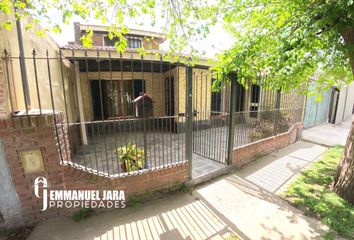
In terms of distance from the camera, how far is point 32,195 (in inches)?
94.3

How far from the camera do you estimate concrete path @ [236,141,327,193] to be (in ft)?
12.7

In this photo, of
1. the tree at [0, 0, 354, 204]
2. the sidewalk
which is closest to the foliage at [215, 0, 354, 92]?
the tree at [0, 0, 354, 204]

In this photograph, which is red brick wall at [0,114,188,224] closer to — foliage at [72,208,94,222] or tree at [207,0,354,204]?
foliage at [72,208,94,222]

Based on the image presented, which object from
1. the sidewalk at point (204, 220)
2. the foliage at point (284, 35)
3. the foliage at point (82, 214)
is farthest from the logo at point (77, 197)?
the foliage at point (284, 35)

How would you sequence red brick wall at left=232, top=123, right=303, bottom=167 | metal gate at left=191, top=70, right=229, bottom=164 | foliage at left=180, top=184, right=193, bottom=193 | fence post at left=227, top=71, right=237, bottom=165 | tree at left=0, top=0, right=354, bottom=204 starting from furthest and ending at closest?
red brick wall at left=232, top=123, right=303, bottom=167 → metal gate at left=191, top=70, right=229, bottom=164 → fence post at left=227, top=71, right=237, bottom=165 → foliage at left=180, top=184, right=193, bottom=193 → tree at left=0, top=0, right=354, bottom=204

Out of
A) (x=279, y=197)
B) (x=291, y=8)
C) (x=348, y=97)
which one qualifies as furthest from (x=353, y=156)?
(x=348, y=97)

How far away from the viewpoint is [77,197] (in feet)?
8.57

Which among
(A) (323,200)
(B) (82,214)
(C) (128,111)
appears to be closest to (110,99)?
(C) (128,111)

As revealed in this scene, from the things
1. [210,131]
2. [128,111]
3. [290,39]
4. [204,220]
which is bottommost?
[204,220]

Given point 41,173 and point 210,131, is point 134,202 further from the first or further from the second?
point 210,131

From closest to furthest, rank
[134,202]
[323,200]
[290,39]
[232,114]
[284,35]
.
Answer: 1. [290,39]
2. [284,35]
3. [134,202]
4. [323,200]
5. [232,114]

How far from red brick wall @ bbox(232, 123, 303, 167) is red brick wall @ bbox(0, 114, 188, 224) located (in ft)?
9.29

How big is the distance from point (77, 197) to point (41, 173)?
634mm

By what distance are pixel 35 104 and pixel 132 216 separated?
2.73 metres
